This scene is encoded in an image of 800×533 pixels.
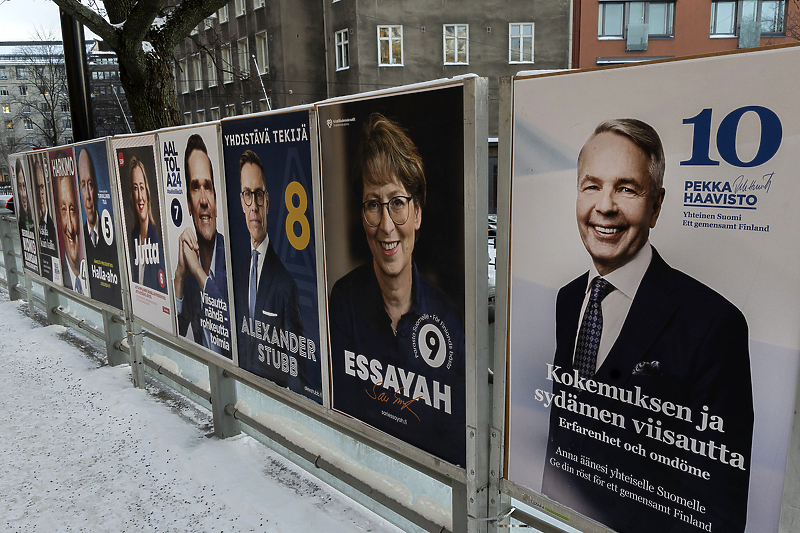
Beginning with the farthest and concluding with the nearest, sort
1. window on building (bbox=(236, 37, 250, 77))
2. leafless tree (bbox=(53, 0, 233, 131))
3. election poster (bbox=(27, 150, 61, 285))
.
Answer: window on building (bbox=(236, 37, 250, 77)), leafless tree (bbox=(53, 0, 233, 131)), election poster (bbox=(27, 150, 61, 285))

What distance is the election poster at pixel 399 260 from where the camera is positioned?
8.66 ft

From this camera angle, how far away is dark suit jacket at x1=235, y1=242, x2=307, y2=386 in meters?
3.76

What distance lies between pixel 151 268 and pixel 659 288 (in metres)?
4.58

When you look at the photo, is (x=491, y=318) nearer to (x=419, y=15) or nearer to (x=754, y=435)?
(x=754, y=435)

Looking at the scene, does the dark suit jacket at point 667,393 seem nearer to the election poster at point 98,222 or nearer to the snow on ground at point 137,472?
the snow on ground at point 137,472

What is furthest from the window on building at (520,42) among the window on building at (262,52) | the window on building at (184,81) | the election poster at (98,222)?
the election poster at (98,222)

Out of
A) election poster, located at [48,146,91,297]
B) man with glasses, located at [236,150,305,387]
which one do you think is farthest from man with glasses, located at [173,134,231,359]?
election poster, located at [48,146,91,297]

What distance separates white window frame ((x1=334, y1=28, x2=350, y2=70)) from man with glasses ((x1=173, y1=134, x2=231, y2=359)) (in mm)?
25921

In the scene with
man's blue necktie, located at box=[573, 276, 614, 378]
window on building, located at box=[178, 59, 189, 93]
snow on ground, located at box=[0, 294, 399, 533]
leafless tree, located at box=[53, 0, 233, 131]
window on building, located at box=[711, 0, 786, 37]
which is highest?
window on building, located at box=[711, 0, 786, 37]

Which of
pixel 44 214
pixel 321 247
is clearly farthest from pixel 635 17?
pixel 321 247

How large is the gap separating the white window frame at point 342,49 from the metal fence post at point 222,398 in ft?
86.3

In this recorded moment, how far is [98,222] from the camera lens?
6379mm

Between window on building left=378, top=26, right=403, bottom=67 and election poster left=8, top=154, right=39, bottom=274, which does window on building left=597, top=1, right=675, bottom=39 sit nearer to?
window on building left=378, top=26, right=403, bottom=67

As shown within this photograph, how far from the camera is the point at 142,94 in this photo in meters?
8.98
